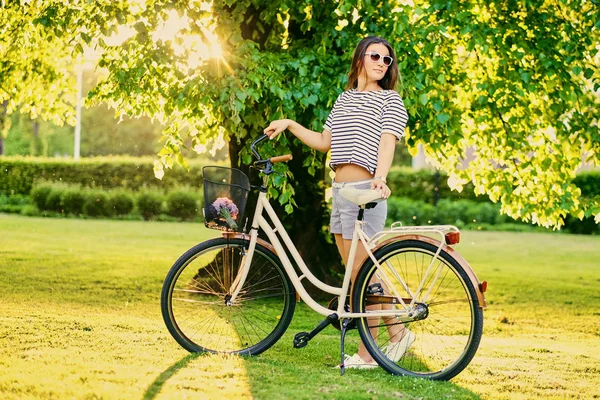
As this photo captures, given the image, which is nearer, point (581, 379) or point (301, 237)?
point (581, 379)

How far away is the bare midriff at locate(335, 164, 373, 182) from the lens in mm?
5090

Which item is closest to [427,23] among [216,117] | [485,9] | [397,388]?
[485,9]

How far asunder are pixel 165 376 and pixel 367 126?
1.83m

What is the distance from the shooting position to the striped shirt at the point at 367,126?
16.6ft

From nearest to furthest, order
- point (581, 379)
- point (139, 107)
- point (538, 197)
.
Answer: point (581, 379) < point (139, 107) < point (538, 197)

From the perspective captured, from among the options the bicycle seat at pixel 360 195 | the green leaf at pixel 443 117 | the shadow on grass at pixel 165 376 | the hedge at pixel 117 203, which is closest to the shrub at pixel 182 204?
the hedge at pixel 117 203

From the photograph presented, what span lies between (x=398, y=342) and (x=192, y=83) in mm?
3125

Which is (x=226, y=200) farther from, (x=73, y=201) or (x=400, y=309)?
(x=73, y=201)

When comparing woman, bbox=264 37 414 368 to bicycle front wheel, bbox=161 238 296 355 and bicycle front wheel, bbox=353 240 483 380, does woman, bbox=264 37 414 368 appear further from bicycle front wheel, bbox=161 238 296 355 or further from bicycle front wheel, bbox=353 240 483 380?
bicycle front wheel, bbox=161 238 296 355

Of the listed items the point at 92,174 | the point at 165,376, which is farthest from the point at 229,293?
the point at 92,174

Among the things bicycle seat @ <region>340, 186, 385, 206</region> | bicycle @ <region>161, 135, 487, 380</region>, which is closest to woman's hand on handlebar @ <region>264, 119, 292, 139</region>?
bicycle @ <region>161, 135, 487, 380</region>

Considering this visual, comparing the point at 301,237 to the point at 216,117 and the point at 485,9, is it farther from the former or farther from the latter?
the point at 485,9

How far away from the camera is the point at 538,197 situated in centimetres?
910

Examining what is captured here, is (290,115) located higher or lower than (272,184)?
higher
